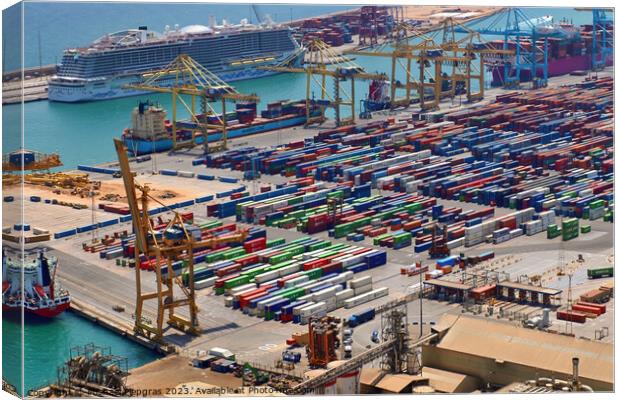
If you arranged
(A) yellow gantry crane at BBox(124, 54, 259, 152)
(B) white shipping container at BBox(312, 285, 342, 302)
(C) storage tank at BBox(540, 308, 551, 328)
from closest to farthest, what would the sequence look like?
1. (C) storage tank at BBox(540, 308, 551, 328)
2. (B) white shipping container at BBox(312, 285, 342, 302)
3. (A) yellow gantry crane at BBox(124, 54, 259, 152)

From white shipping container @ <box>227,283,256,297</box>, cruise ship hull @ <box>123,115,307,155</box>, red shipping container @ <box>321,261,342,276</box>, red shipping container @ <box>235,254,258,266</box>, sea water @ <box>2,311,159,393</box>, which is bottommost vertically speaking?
sea water @ <box>2,311,159,393</box>

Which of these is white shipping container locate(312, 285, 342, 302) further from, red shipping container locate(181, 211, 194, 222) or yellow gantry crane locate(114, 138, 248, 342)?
red shipping container locate(181, 211, 194, 222)

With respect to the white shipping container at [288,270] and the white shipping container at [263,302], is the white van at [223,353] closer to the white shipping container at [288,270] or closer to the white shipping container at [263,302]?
the white shipping container at [263,302]

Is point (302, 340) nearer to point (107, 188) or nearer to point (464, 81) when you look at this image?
point (107, 188)

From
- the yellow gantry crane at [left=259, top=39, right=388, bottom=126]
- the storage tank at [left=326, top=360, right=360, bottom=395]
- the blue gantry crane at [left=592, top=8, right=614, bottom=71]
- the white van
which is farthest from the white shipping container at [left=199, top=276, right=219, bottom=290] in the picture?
the blue gantry crane at [left=592, top=8, right=614, bottom=71]

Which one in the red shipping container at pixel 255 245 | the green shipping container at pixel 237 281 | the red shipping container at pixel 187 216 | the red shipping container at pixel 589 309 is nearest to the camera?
the red shipping container at pixel 589 309

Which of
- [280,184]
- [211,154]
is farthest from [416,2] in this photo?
[211,154]

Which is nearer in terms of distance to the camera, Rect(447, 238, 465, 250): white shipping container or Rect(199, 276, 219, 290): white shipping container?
Rect(199, 276, 219, 290): white shipping container

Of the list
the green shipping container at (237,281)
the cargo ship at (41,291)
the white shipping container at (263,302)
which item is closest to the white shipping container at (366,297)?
the white shipping container at (263,302)
